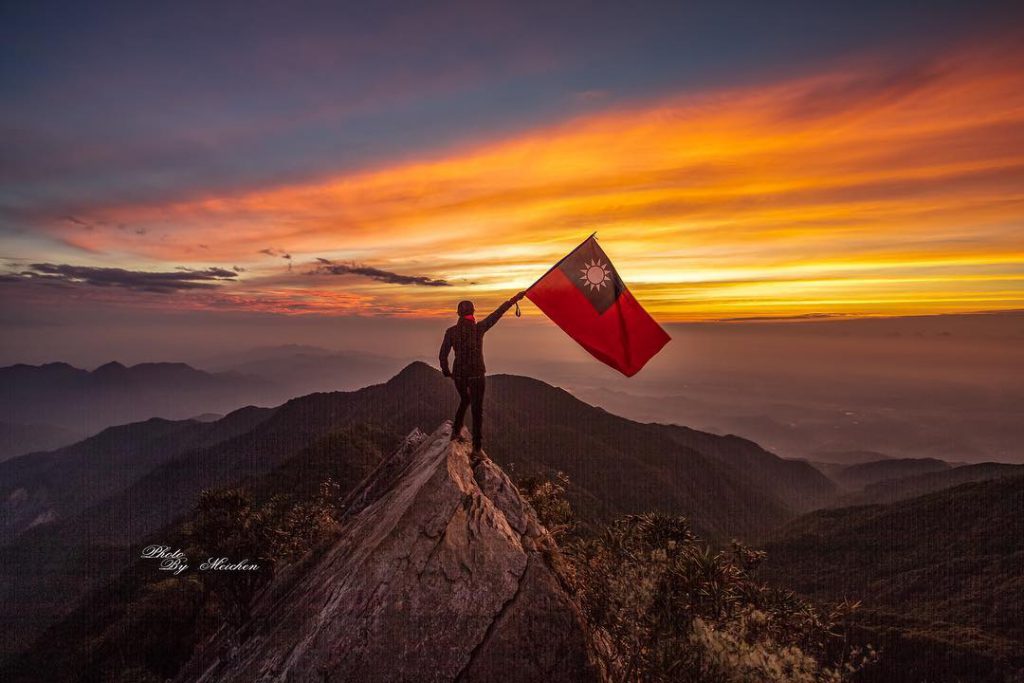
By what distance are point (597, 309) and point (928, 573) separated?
139m

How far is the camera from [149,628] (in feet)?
192

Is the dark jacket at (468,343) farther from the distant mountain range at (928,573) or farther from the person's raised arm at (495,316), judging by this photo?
the distant mountain range at (928,573)

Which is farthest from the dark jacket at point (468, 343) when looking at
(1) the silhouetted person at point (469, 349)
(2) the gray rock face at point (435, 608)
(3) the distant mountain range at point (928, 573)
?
(3) the distant mountain range at point (928, 573)

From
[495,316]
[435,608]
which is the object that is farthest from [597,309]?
[435,608]

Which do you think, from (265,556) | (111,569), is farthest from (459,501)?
(111,569)

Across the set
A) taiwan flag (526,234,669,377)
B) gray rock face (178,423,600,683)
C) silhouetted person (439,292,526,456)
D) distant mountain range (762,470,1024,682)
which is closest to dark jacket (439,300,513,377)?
silhouetted person (439,292,526,456)

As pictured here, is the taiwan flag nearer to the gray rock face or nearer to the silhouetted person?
the silhouetted person

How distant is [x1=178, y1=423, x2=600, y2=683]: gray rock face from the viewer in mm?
13523

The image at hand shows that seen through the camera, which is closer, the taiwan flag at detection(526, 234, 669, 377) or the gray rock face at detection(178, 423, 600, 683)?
the gray rock face at detection(178, 423, 600, 683)

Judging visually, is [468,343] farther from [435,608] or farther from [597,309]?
[435,608]

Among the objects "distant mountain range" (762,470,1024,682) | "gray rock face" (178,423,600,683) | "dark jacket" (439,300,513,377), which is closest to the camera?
"gray rock face" (178,423,600,683)

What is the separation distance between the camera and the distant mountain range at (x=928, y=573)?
66625 millimetres

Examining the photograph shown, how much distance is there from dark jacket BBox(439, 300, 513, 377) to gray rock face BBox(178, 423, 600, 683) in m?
3.35

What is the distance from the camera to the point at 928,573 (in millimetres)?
107000
